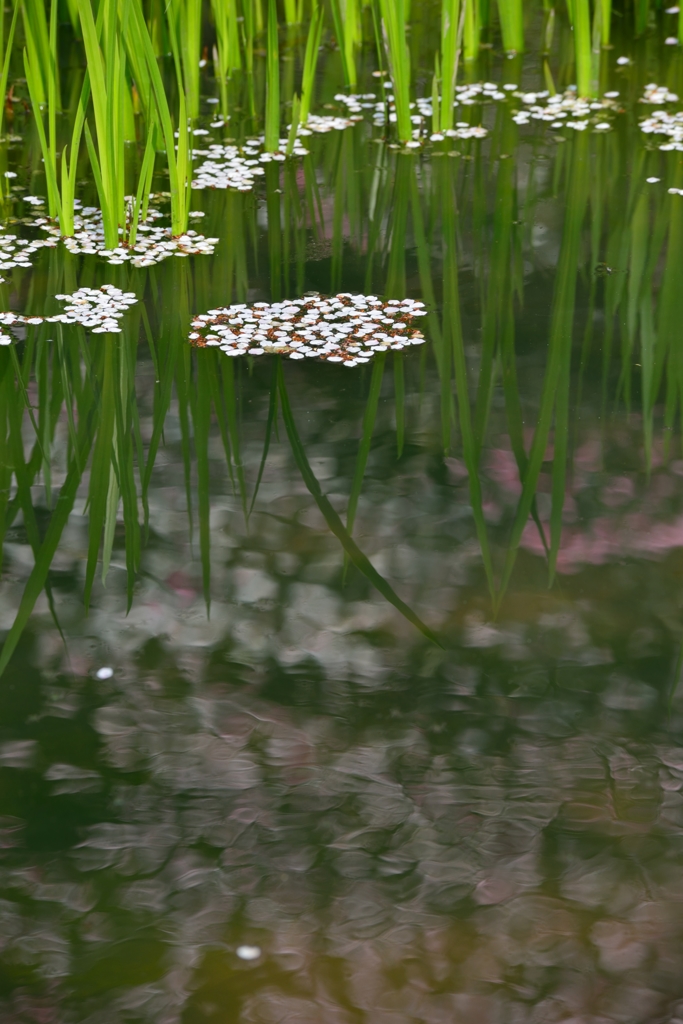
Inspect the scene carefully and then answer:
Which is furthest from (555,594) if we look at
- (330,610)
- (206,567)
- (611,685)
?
(206,567)

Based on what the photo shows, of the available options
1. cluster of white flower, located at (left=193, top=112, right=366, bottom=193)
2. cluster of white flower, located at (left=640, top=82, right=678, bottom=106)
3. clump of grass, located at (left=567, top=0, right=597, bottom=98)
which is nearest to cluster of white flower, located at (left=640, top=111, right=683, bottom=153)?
cluster of white flower, located at (left=640, top=82, right=678, bottom=106)

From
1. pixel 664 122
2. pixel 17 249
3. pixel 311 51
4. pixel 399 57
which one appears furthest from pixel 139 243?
pixel 664 122

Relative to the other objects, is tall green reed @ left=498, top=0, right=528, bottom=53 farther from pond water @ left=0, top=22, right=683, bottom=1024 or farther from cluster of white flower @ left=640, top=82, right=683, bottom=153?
pond water @ left=0, top=22, right=683, bottom=1024

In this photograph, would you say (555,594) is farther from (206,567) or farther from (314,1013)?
(314,1013)

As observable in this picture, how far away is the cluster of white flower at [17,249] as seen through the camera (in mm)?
2951

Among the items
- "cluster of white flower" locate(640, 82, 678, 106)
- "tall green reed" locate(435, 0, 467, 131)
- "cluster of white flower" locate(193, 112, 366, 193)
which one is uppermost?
"tall green reed" locate(435, 0, 467, 131)

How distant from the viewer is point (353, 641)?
1.80m

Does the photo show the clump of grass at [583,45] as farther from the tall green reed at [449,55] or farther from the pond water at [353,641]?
the pond water at [353,641]

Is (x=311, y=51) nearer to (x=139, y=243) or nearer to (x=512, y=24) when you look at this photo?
(x=139, y=243)

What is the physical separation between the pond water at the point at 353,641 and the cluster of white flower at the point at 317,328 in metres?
0.04

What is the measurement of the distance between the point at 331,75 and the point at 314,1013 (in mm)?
3569

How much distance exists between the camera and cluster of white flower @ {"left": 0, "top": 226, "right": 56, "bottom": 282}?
9.68 feet

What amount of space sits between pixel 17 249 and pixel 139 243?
292mm

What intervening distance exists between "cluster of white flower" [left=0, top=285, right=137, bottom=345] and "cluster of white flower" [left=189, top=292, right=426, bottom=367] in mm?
186
